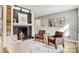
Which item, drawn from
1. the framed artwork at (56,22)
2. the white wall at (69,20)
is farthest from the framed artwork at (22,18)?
the framed artwork at (56,22)

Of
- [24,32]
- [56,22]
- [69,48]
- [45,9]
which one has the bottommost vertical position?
[69,48]

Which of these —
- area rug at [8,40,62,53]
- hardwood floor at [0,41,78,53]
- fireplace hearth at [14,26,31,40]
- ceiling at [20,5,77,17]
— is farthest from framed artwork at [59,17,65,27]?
fireplace hearth at [14,26,31,40]

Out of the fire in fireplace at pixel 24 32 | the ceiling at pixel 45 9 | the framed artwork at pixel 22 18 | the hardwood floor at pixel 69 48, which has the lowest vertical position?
the hardwood floor at pixel 69 48

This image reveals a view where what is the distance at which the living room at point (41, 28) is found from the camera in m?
1.81

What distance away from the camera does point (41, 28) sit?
1.87 meters

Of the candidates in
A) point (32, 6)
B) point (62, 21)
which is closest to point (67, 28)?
point (62, 21)

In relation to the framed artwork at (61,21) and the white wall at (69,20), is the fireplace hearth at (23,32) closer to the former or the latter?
the white wall at (69,20)

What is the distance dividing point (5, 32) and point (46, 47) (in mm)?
736

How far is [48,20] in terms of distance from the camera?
1.86 meters

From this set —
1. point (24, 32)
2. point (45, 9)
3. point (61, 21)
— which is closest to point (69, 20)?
point (61, 21)

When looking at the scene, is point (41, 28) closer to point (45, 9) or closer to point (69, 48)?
point (45, 9)

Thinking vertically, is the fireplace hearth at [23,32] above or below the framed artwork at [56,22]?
below

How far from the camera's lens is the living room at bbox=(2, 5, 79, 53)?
181 cm

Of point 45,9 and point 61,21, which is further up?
point 45,9
